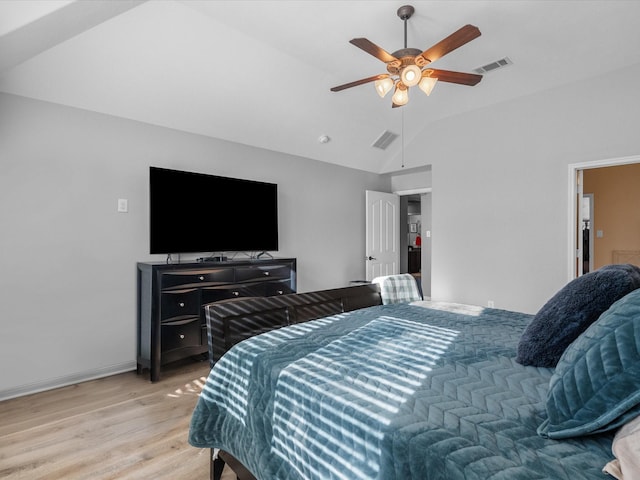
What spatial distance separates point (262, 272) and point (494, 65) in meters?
3.28

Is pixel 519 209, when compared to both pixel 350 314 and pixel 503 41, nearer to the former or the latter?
pixel 503 41

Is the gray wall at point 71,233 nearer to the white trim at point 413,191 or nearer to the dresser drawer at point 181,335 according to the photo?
the dresser drawer at point 181,335

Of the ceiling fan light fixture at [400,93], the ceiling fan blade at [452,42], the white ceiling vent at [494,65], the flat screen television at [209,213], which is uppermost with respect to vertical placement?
the white ceiling vent at [494,65]

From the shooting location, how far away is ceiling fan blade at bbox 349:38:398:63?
7.57 ft

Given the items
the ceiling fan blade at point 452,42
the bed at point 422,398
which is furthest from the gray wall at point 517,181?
the bed at point 422,398

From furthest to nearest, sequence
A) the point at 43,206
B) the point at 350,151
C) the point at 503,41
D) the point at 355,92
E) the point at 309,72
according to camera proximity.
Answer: the point at 350,151 → the point at 355,92 → the point at 309,72 → the point at 503,41 → the point at 43,206

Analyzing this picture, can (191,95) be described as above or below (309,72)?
below

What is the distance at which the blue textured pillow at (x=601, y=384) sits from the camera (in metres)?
0.84

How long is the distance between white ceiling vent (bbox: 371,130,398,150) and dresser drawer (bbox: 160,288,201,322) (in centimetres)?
334

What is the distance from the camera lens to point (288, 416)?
1.23m

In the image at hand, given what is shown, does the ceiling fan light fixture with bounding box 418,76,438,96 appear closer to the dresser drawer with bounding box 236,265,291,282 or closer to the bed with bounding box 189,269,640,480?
the bed with bounding box 189,269,640,480

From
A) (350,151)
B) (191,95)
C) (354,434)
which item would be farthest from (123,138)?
(354,434)

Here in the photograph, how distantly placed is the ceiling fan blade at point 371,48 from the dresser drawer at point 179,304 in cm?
245

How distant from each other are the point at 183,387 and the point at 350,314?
66.2 inches
